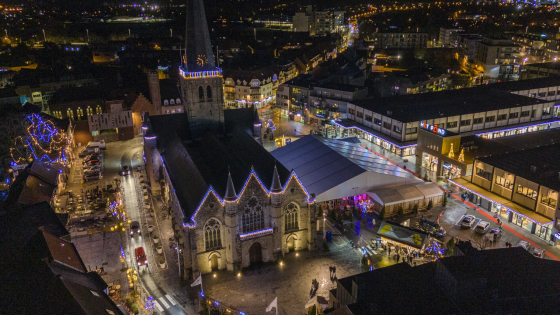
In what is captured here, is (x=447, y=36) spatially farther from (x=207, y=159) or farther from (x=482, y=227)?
(x=207, y=159)

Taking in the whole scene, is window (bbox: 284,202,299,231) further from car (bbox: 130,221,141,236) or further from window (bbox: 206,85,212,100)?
window (bbox: 206,85,212,100)

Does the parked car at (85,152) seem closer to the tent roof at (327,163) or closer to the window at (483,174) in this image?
the tent roof at (327,163)

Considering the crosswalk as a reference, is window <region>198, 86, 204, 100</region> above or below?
above

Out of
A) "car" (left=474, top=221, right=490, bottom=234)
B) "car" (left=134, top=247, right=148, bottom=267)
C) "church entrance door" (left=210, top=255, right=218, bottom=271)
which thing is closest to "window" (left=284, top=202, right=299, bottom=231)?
"church entrance door" (left=210, top=255, right=218, bottom=271)

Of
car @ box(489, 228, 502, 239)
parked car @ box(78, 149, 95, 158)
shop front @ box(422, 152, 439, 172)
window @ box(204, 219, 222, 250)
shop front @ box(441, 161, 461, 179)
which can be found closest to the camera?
window @ box(204, 219, 222, 250)

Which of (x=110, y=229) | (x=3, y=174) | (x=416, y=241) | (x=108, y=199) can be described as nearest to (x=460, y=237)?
(x=416, y=241)

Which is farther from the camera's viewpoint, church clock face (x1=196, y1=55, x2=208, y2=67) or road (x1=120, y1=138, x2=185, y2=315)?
church clock face (x1=196, y1=55, x2=208, y2=67)

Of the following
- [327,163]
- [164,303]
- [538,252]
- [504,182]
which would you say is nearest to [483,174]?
[504,182]
